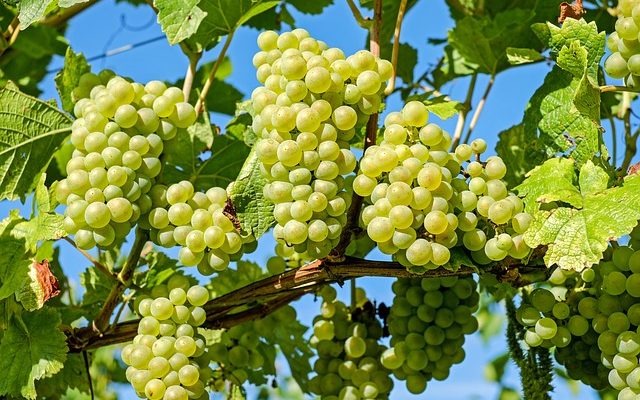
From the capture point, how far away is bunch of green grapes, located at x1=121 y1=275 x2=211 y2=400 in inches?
56.8

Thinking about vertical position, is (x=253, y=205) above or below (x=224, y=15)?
below

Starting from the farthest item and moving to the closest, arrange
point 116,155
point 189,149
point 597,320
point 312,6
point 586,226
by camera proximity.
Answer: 1. point 312,6
2. point 189,149
3. point 116,155
4. point 597,320
5. point 586,226

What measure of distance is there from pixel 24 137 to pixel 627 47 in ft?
3.85

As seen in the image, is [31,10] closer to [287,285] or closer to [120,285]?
[120,285]

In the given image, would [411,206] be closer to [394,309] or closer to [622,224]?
[622,224]

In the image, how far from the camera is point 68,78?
1828 millimetres

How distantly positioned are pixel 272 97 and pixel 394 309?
51 cm

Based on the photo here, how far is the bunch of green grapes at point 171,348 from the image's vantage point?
1.44 meters

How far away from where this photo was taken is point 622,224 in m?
1.25

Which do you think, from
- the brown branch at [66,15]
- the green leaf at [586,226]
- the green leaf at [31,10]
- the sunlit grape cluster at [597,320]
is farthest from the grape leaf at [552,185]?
the brown branch at [66,15]

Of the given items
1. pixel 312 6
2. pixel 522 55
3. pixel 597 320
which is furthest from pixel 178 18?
pixel 312 6

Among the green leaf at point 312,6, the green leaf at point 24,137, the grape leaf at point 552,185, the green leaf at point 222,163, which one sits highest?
the green leaf at point 312,6

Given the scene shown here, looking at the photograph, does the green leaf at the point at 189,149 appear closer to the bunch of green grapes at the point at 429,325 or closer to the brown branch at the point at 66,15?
the bunch of green grapes at the point at 429,325

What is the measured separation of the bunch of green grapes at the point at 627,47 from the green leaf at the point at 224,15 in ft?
2.22
